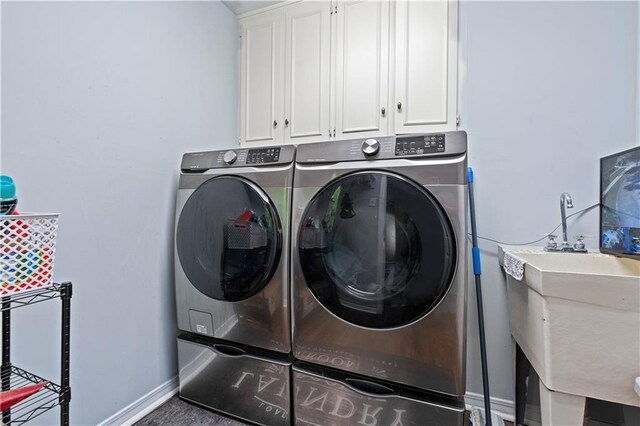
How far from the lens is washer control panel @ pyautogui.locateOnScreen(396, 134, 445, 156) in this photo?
109cm

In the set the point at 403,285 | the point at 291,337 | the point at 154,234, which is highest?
the point at 154,234

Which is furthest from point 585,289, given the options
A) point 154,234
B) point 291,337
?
point 154,234

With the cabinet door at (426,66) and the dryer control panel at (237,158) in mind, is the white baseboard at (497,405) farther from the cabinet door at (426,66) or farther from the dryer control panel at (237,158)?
the dryer control panel at (237,158)

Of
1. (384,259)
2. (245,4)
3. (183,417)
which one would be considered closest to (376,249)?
(384,259)

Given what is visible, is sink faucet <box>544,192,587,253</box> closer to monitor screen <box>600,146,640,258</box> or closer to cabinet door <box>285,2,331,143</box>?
monitor screen <box>600,146,640,258</box>

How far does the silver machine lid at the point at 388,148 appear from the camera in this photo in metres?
1.08

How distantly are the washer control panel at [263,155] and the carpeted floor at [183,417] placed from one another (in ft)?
4.20

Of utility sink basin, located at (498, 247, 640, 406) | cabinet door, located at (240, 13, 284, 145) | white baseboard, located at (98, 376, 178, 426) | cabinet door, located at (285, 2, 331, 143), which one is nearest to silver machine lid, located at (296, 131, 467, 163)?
utility sink basin, located at (498, 247, 640, 406)

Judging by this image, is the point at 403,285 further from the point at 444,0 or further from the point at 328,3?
the point at 328,3

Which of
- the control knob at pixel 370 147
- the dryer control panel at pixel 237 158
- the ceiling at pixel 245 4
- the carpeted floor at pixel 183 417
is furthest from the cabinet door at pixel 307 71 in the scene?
the carpeted floor at pixel 183 417

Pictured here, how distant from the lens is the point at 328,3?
5.99ft

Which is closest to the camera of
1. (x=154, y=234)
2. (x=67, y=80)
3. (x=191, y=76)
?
(x=67, y=80)

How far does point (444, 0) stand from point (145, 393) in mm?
2631

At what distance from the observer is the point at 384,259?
1122 mm
